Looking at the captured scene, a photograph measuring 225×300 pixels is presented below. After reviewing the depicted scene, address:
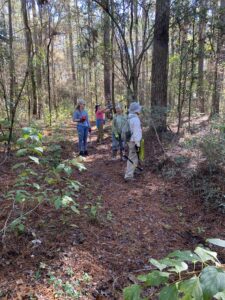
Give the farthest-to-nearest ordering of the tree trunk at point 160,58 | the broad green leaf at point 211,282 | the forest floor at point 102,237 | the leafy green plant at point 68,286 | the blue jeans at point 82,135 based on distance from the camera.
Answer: the blue jeans at point 82,135
the tree trunk at point 160,58
the forest floor at point 102,237
the leafy green plant at point 68,286
the broad green leaf at point 211,282

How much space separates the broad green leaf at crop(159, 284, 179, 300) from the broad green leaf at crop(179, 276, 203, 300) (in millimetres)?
30

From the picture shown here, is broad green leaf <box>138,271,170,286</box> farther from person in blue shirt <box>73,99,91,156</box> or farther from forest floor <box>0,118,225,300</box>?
person in blue shirt <box>73,99,91,156</box>

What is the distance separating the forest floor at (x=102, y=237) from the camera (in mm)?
3049

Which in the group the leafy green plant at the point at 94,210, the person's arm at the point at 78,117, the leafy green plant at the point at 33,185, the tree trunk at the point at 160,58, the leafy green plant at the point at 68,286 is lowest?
the leafy green plant at the point at 68,286

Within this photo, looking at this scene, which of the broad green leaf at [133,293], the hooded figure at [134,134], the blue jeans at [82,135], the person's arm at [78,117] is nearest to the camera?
the broad green leaf at [133,293]

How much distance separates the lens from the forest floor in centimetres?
305

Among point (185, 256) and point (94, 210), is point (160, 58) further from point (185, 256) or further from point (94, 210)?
point (185, 256)

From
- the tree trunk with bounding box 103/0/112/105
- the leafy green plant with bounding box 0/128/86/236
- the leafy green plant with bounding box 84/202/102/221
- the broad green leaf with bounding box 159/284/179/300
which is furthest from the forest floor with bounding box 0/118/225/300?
the tree trunk with bounding box 103/0/112/105

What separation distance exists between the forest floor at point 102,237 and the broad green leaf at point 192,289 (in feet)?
3.99

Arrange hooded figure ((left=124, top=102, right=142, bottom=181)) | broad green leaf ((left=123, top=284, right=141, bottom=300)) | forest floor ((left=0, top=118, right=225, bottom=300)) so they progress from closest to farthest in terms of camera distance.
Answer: broad green leaf ((left=123, top=284, right=141, bottom=300)) < forest floor ((left=0, top=118, right=225, bottom=300)) < hooded figure ((left=124, top=102, right=142, bottom=181))

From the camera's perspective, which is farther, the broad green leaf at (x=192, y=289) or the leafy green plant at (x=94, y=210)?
the leafy green plant at (x=94, y=210)

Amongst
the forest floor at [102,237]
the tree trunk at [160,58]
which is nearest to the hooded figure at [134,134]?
the forest floor at [102,237]

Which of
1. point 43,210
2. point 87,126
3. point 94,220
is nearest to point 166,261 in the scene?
point 94,220

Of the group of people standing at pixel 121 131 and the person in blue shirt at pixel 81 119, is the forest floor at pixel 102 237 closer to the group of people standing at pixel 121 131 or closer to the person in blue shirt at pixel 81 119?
the group of people standing at pixel 121 131
